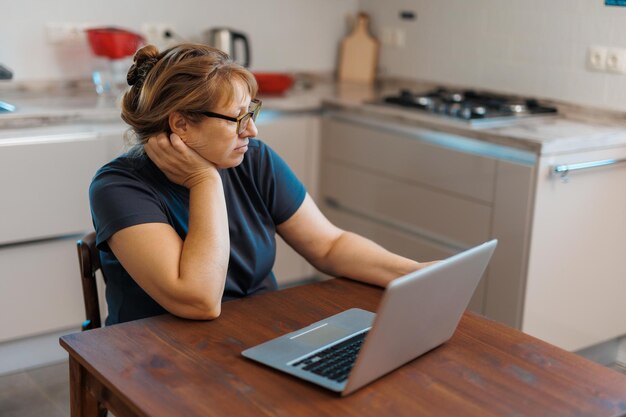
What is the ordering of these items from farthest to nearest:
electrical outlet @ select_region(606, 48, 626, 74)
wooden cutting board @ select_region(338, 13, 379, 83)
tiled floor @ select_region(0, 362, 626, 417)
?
wooden cutting board @ select_region(338, 13, 379, 83) → electrical outlet @ select_region(606, 48, 626, 74) → tiled floor @ select_region(0, 362, 626, 417)

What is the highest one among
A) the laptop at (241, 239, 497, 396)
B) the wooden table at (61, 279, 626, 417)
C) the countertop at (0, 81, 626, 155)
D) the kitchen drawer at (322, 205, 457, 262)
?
the countertop at (0, 81, 626, 155)

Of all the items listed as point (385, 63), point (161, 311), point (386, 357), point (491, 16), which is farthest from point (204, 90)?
point (385, 63)

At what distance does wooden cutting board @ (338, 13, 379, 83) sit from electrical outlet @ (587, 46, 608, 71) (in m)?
1.27

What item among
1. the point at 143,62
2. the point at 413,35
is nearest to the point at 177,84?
the point at 143,62

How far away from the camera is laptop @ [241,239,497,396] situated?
1215 millimetres

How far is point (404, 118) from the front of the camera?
126 inches

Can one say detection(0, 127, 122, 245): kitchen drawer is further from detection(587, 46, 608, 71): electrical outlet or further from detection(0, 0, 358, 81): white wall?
detection(587, 46, 608, 71): electrical outlet

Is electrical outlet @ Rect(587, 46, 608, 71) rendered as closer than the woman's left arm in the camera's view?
No

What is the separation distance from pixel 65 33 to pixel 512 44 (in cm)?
185

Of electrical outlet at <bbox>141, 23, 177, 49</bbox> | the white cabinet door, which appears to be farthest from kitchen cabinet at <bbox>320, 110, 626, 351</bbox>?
electrical outlet at <bbox>141, 23, 177, 49</bbox>

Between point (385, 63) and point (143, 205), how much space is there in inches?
107

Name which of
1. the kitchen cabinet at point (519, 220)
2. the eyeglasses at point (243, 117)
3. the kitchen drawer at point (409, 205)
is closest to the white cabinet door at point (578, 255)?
the kitchen cabinet at point (519, 220)

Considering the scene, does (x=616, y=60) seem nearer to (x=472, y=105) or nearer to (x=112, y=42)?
(x=472, y=105)

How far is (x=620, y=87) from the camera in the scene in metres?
3.09
